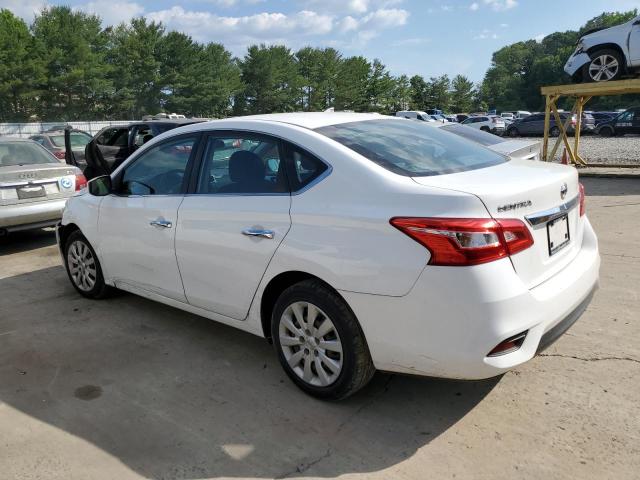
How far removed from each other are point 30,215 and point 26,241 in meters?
1.14

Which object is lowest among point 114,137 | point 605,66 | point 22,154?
point 22,154

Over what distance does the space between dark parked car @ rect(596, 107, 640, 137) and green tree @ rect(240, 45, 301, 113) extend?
1739 inches

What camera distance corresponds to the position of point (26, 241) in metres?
7.91

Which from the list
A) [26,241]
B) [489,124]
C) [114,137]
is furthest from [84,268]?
[489,124]

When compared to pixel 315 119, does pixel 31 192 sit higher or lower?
lower

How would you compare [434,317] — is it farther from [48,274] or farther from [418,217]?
[48,274]

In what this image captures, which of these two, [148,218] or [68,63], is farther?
[68,63]

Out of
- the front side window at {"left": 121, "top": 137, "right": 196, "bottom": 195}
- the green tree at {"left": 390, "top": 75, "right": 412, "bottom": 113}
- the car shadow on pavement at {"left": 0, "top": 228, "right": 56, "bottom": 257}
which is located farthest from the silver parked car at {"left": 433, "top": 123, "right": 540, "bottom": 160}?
the green tree at {"left": 390, "top": 75, "right": 412, "bottom": 113}

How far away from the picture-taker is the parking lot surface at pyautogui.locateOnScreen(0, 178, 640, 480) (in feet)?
8.68

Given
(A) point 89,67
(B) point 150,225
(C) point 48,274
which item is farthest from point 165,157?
(A) point 89,67

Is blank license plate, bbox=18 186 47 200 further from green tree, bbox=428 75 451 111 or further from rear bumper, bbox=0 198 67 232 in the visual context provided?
green tree, bbox=428 75 451 111

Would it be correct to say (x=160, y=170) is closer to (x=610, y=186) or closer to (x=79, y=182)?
(x=79, y=182)

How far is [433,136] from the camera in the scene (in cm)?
373

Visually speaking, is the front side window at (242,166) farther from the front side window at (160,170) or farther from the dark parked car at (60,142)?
the dark parked car at (60,142)
